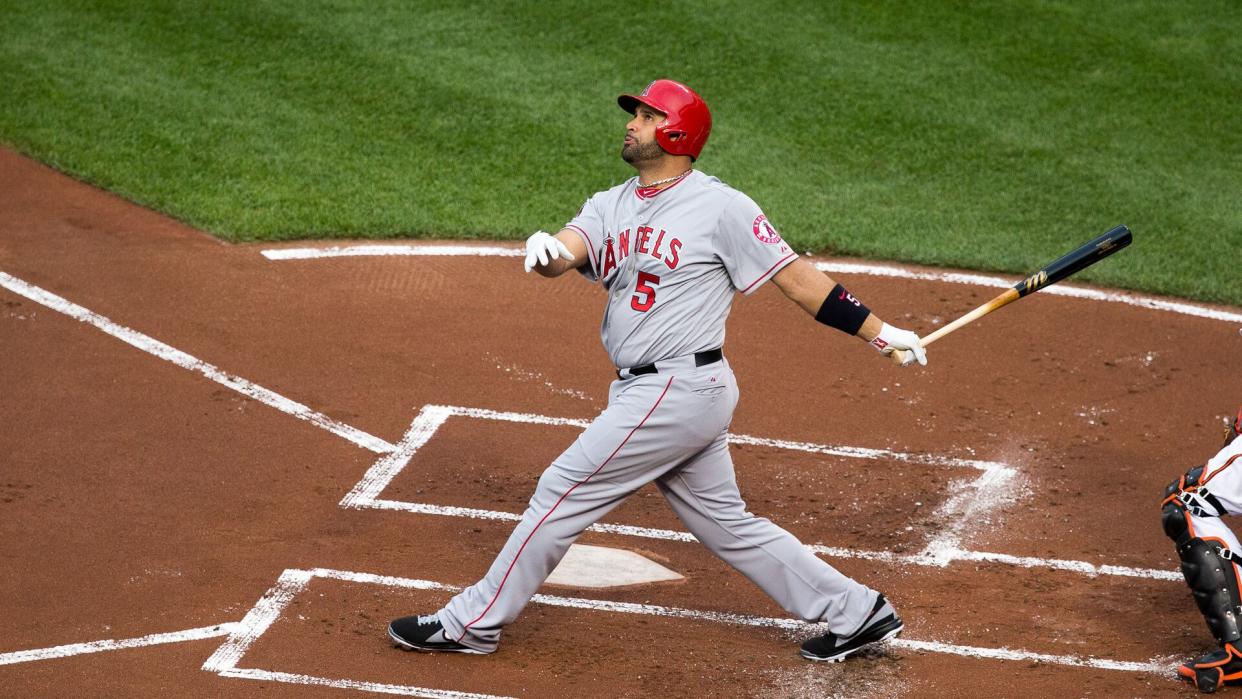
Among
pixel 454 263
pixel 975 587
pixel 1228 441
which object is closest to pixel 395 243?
pixel 454 263

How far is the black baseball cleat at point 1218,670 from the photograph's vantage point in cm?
519

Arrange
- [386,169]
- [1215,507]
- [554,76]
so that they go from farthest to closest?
1. [554,76]
2. [386,169]
3. [1215,507]

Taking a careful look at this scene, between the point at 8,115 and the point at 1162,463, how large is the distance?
823cm

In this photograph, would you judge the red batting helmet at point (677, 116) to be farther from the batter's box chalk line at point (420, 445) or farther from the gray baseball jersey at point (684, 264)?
the batter's box chalk line at point (420, 445)

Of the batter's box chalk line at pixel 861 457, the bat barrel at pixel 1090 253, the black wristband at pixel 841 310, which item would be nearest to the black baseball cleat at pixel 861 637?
the batter's box chalk line at pixel 861 457

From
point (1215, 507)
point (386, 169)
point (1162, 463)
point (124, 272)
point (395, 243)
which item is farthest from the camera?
point (386, 169)

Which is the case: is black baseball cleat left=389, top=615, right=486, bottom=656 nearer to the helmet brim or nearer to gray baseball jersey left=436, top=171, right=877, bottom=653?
gray baseball jersey left=436, top=171, right=877, bottom=653

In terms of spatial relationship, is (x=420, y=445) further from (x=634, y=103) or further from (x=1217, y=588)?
(x=1217, y=588)

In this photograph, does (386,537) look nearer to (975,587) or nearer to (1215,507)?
(975,587)

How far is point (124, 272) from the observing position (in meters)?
8.73

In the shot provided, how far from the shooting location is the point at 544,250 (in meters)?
5.25

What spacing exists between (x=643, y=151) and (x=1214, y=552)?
2502 millimetres

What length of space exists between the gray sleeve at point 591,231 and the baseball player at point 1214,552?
2322 mm

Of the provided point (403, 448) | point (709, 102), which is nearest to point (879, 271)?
point (709, 102)
